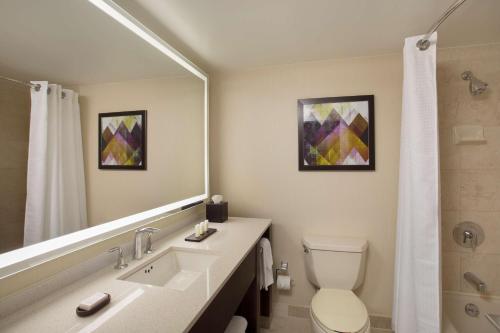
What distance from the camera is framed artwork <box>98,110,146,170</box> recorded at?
123cm

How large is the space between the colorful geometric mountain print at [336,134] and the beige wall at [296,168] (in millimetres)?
98

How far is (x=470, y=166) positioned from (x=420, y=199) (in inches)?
30.1

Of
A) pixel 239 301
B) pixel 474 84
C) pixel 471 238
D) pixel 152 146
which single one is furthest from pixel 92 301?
pixel 474 84

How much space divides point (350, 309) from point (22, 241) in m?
1.69

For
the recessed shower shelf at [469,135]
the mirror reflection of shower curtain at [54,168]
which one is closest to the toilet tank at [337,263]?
the recessed shower shelf at [469,135]

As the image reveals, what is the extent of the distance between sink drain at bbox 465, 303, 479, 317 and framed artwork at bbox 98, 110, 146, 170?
8.33 ft

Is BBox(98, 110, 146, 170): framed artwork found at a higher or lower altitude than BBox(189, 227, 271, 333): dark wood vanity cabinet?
higher

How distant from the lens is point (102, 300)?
2.72ft

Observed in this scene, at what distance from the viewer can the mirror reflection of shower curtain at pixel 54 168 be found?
0.90 m

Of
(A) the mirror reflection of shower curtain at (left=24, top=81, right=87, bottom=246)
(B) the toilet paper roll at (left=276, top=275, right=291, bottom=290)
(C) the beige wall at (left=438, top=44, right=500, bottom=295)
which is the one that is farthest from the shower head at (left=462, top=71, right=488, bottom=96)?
(A) the mirror reflection of shower curtain at (left=24, top=81, right=87, bottom=246)

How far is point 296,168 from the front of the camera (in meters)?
2.00

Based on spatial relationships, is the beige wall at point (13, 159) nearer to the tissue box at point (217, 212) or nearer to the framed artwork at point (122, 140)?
the framed artwork at point (122, 140)

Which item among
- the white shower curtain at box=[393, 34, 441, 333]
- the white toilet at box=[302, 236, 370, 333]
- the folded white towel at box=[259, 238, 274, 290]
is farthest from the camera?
the folded white towel at box=[259, 238, 274, 290]

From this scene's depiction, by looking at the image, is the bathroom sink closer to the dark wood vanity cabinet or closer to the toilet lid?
the dark wood vanity cabinet
